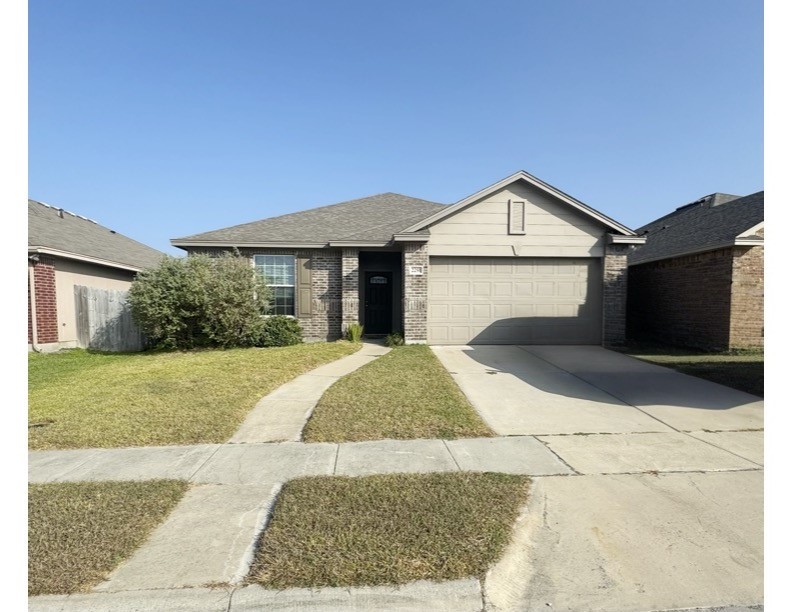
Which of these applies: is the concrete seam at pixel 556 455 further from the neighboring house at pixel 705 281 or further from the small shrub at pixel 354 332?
the neighboring house at pixel 705 281

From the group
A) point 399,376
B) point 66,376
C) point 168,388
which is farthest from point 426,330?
point 66,376

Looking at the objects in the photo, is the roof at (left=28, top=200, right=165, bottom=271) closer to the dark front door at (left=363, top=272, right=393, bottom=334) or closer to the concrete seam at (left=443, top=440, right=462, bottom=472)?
the dark front door at (left=363, top=272, right=393, bottom=334)

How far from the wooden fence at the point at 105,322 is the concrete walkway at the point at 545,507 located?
9.45 m

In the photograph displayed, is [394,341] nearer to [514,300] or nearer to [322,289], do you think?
[322,289]

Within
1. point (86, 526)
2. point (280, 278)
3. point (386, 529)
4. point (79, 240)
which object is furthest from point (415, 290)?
point (79, 240)

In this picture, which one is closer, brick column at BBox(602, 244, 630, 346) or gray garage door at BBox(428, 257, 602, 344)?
brick column at BBox(602, 244, 630, 346)

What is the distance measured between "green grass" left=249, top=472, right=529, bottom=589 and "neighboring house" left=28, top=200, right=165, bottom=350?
39.6 ft

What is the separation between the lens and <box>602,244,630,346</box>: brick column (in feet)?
39.9

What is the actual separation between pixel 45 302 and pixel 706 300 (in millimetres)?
19071

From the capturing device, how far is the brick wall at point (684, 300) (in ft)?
36.1

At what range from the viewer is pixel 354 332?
42.1 feet

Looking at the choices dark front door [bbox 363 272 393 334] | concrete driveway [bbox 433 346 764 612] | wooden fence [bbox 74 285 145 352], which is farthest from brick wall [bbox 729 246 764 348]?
wooden fence [bbox 74 285 145 352]
